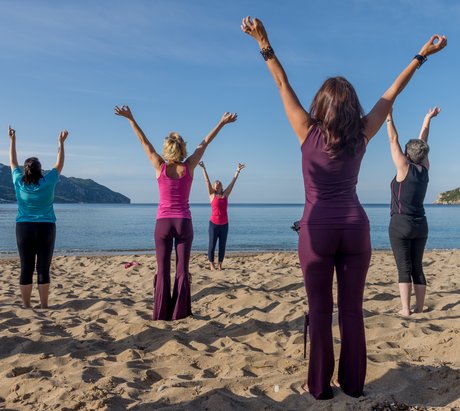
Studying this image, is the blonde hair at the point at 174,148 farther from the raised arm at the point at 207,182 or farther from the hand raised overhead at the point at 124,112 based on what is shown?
the raised arm at the point at 207,182

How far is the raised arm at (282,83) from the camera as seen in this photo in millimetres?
3150

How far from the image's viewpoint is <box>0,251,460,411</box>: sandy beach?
3.23m

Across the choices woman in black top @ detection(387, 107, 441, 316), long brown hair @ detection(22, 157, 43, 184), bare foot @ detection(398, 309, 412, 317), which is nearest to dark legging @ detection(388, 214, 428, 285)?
woman in black top @ detection(387, 107, 441, 316)

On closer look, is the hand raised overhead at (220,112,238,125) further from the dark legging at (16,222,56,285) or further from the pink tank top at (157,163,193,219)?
the dark legging at (16,222,56,285)

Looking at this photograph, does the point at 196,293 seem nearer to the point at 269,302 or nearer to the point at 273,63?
the point at 269,302

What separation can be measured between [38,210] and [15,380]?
3.05 meters

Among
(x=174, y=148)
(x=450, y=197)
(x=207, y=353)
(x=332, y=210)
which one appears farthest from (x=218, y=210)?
(x=450, y=197)

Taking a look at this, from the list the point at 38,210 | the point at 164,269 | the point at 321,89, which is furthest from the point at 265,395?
the point at 38,210

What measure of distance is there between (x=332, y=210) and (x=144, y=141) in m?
3.13

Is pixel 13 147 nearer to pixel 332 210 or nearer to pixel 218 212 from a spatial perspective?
pixel 332 210

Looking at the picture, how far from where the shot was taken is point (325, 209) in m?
3.07

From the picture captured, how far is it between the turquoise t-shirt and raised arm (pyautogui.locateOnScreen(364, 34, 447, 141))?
4.48m

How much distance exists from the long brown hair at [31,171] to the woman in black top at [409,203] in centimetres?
440

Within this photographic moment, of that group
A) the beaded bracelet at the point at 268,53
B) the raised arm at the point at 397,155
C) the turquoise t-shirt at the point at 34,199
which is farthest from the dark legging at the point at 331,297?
the turquoise t-shirt at the point at 34,199
